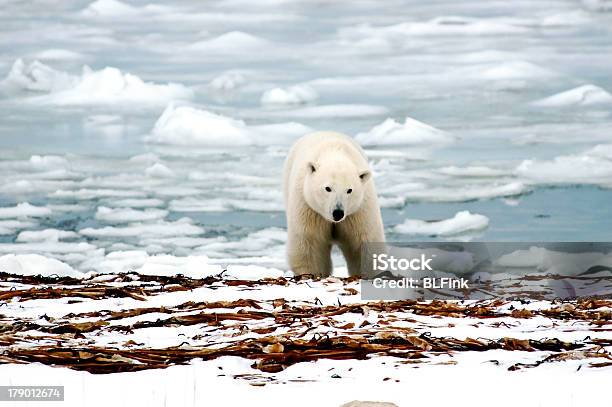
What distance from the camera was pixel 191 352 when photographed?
4.22 metres

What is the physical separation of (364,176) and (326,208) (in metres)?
0.60

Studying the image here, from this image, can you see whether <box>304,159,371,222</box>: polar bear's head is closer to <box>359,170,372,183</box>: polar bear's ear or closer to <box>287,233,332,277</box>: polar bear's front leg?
<box>359,170,372,183</box>: polar bear's ear

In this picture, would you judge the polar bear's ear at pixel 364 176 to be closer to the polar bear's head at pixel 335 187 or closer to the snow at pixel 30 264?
the polar bear's head at pixel 335 187

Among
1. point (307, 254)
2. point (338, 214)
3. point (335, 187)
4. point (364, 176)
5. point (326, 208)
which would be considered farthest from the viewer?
point (307, 254)

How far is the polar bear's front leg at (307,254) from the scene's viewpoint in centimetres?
1006

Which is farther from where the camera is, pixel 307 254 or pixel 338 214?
pixel 307 254

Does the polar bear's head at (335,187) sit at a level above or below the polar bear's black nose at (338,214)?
above

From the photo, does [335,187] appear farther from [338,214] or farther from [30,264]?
[30,264]

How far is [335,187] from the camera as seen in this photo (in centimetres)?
917

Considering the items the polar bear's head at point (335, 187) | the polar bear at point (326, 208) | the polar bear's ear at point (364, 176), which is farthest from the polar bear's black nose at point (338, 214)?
the polar bear's ear at point (364, 176)

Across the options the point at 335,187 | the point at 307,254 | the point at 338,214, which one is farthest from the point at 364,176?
the point at 307,254

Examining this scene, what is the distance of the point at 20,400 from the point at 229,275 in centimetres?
397

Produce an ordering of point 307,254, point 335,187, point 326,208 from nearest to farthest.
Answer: point 335,187 → point 326,208 → point 307,254

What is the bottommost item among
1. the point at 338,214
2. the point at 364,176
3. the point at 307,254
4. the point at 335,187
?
the point at 307,254
